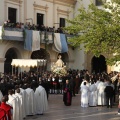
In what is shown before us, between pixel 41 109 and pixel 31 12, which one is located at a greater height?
pixel 31 12

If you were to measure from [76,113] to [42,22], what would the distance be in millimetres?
19800

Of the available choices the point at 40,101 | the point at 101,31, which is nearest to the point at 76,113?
the point at 40,101

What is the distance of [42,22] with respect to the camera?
3616cm

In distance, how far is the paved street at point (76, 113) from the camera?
16250 millimetres

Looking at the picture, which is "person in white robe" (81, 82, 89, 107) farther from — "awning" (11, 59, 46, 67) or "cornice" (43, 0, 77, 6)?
"cornice" (43, 0, 77, 6)

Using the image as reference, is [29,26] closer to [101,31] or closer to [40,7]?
[40,7]

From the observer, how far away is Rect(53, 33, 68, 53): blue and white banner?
3497cm

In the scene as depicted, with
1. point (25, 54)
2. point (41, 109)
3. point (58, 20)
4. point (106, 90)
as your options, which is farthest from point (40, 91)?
point (58, 20)

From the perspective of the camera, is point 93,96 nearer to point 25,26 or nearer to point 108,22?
point 108,22

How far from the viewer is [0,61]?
3073cm

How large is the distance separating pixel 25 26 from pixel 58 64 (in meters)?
4.79

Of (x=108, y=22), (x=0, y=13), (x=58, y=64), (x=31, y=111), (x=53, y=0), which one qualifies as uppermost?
(x=53, y=0)

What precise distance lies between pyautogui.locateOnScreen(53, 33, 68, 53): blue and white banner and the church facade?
60 cm

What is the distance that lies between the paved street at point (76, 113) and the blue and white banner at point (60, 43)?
14449 mm
